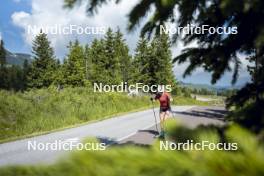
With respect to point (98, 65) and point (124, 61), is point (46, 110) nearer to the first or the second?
point (98, 65)

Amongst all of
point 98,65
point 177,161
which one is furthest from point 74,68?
point 177,161

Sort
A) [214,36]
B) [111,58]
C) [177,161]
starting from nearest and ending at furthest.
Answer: [177,161] → [214,36] → [111,58]

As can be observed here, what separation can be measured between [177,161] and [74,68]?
3142 inches

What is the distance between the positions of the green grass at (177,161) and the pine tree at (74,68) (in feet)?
256

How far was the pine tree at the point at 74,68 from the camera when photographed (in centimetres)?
7944

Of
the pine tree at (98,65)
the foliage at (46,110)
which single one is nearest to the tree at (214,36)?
the foliage at (46,110)

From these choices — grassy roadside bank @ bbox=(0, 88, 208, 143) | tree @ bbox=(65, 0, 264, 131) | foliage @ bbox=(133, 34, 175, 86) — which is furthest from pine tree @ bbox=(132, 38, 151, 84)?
tree @ bbox=(65, 0, 264, 131)

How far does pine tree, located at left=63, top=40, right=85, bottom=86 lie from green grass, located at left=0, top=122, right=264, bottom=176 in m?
77.9

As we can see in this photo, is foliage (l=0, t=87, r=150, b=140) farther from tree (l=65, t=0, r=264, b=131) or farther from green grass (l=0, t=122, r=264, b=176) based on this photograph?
green grass (l=0, t=122, r=264, b=176)

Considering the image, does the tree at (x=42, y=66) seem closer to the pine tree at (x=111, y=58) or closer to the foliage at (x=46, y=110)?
the pine tree at (x=111, y=58)

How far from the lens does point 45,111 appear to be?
25.6m

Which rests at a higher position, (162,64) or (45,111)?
(162,64)

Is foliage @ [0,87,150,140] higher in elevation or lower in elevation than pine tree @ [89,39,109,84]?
lower

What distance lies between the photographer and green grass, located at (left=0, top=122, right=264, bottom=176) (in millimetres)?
1128
